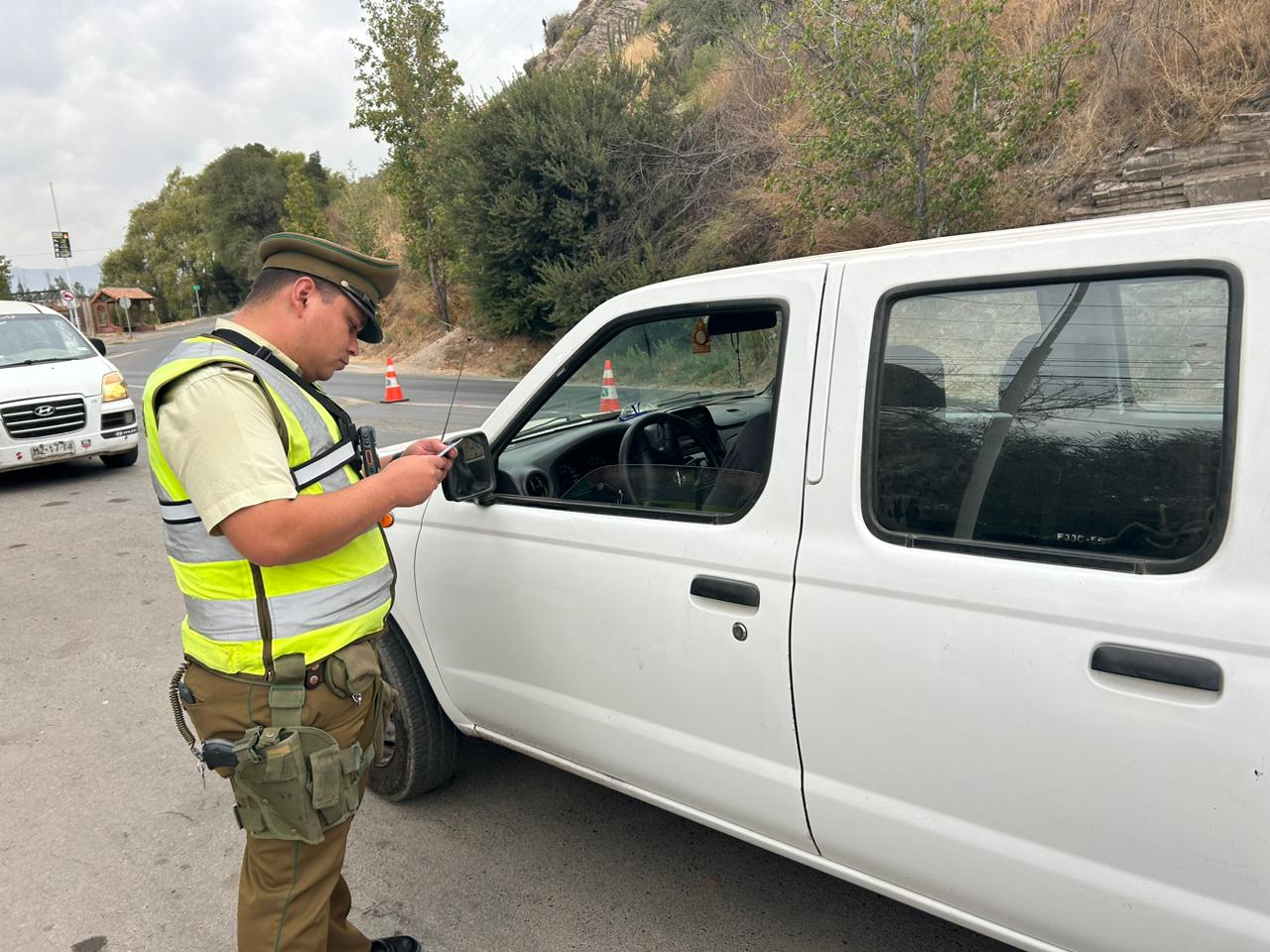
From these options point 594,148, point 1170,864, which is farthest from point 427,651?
point 594,148

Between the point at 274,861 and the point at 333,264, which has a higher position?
the point at 333,264

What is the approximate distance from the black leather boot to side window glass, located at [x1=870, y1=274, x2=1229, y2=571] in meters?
1.67

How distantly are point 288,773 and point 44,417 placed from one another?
7960mm

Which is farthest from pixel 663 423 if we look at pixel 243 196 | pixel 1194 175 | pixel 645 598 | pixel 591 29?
pixel 243 196

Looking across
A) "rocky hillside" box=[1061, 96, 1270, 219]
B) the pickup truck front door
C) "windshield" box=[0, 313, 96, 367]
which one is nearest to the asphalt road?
the pickup truck front door

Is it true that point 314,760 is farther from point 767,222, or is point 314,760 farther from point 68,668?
point 767,222

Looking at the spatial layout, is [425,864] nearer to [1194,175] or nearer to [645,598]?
[645,598]

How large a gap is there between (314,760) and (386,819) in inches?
53.9

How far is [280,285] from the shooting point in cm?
189

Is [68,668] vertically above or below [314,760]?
below

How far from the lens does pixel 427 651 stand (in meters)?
2.76

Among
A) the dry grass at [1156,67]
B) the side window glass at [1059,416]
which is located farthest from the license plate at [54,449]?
the dry grass at [1156,67]

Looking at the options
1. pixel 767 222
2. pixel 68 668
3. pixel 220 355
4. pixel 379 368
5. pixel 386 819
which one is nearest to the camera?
pixel 220 355

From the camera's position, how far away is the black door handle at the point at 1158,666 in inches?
55.0
